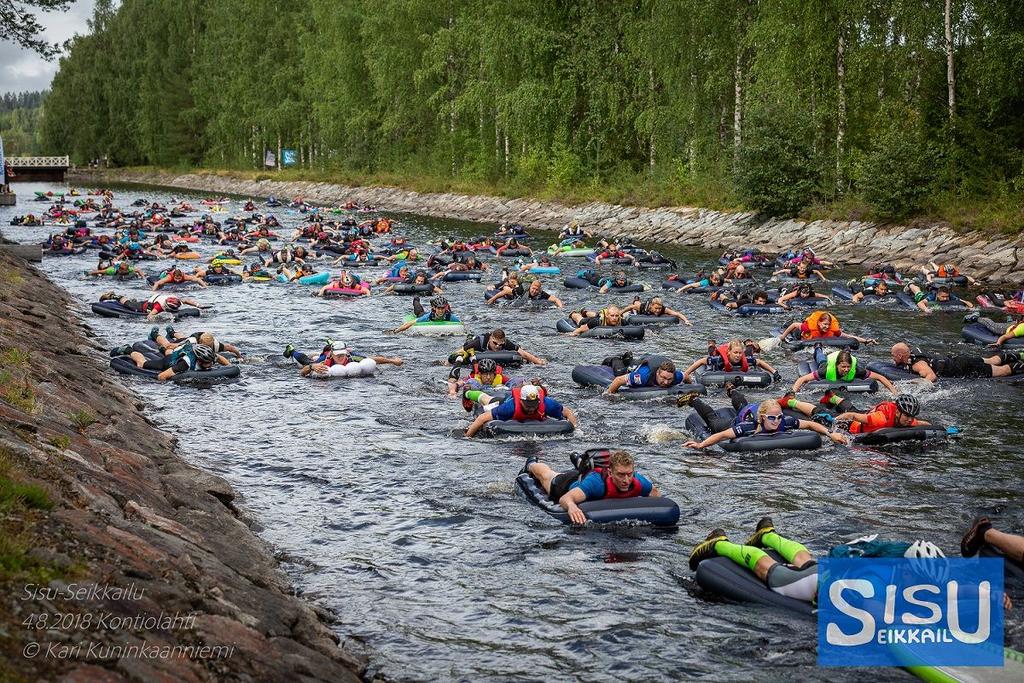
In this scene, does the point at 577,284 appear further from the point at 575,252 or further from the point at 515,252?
the point at 515,252

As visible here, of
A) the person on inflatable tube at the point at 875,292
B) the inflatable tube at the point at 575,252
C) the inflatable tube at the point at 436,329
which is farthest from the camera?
the inflatable tube at the point at 575,252

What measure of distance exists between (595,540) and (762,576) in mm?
2345

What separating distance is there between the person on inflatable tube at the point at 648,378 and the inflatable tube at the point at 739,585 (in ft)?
26.6

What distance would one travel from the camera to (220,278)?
3450 cm

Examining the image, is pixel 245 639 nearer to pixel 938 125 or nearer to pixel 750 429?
pixel 750 429

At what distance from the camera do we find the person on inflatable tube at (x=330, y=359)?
20750mm

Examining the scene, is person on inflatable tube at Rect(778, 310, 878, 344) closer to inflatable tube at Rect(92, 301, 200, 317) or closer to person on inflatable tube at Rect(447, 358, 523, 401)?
person on inflatable tube at Rect(447, 358, 523, 401)

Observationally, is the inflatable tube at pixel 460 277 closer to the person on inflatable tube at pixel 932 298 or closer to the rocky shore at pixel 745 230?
the rocky shore at pixel 745 230

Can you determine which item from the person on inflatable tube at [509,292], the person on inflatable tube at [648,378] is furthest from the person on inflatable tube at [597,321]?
the person on inflatable tube at [648,378]

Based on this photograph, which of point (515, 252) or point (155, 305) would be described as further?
point (515, 252)

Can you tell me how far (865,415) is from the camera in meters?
15.7

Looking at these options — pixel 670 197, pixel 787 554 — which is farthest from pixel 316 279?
pixel 787 554

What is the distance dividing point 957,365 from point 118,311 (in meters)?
20.7

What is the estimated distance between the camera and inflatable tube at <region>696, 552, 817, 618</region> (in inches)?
387
